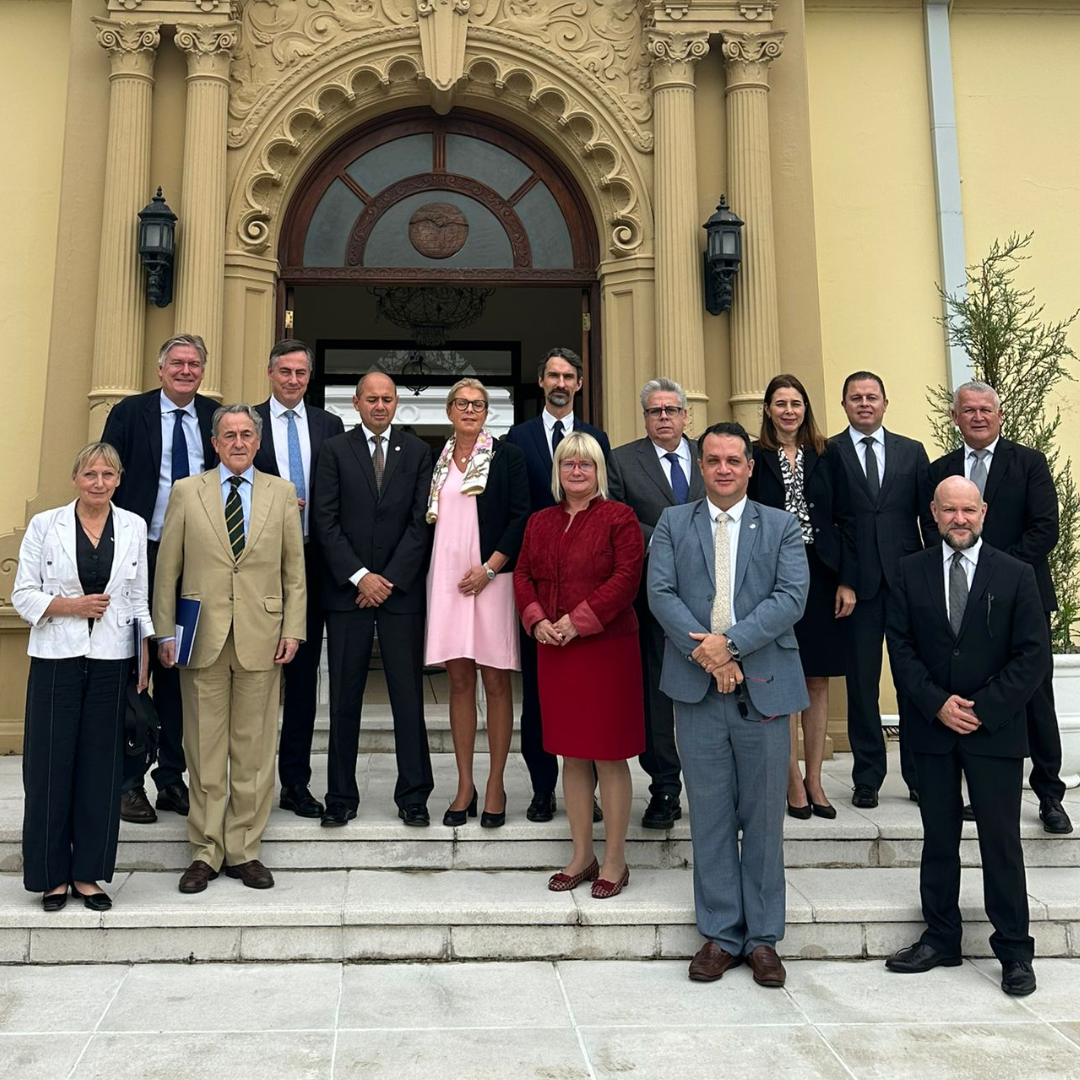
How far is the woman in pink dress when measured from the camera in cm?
437

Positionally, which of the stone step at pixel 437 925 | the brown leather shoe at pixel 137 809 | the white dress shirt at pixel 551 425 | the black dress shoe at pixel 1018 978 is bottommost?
the black dress shoe at pixel 1018 978

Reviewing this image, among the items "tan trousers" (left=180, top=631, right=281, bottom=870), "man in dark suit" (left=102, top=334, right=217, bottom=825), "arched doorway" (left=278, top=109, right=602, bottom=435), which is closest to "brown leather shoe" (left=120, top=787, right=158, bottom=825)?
"man in dark suit" (left=102, top=334, right=217, bottom=825)

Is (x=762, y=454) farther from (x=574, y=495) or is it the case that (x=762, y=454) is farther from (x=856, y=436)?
(x=574, y=495)

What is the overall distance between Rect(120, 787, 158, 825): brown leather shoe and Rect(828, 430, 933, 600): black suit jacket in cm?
339

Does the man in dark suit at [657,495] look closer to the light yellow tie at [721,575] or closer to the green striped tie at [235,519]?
the light yellow tie at [721,575]

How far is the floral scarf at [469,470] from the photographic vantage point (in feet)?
14.5

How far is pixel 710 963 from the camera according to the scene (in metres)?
3.58

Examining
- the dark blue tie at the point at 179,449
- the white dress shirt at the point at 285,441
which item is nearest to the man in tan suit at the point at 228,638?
the dark blue tie at the point at 179,449

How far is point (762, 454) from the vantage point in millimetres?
4809

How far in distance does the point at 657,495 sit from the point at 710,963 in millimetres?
1953

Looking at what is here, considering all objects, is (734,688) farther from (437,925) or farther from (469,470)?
(469,470)

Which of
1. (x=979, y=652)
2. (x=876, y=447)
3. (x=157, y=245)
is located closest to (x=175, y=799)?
(x=979, y=652)

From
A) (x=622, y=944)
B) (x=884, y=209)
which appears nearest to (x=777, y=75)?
(x=884, y=209)

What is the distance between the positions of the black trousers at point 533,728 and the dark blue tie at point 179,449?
1.67m
